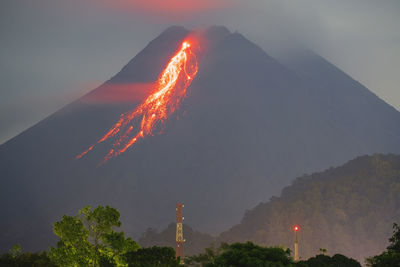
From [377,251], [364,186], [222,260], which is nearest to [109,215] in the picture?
[222,260]

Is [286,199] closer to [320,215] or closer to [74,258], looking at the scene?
[320,215]

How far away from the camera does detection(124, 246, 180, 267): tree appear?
31.5 metres

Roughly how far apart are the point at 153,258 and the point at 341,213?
10305 centimetres

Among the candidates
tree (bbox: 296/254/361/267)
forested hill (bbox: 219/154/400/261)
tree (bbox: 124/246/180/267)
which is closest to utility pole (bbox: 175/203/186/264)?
tree (bbox: 296/254/361/267)

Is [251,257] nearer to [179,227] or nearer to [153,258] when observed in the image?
[153,258]

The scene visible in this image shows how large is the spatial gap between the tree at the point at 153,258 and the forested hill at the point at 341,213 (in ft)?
294

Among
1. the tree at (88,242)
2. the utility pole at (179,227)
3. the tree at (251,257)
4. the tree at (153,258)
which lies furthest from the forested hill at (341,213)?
the tree at (88,242)

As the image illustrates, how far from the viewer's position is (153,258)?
32188 millimetres

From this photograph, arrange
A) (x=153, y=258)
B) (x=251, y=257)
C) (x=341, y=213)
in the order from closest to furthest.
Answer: (x=251, y=257) → (x=153, y=258) → (x=341, y=213)

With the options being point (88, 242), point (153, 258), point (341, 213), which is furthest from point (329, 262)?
point (341, 213)

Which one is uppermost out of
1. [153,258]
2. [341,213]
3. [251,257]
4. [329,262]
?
[341,213]

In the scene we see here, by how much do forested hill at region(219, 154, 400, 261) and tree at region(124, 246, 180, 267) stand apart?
8965 cm

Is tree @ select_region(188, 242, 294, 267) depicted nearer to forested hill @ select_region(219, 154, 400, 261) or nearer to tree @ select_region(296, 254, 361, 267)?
tree @ select_region(296, 254, 361, 267)

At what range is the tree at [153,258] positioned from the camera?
3155cm
